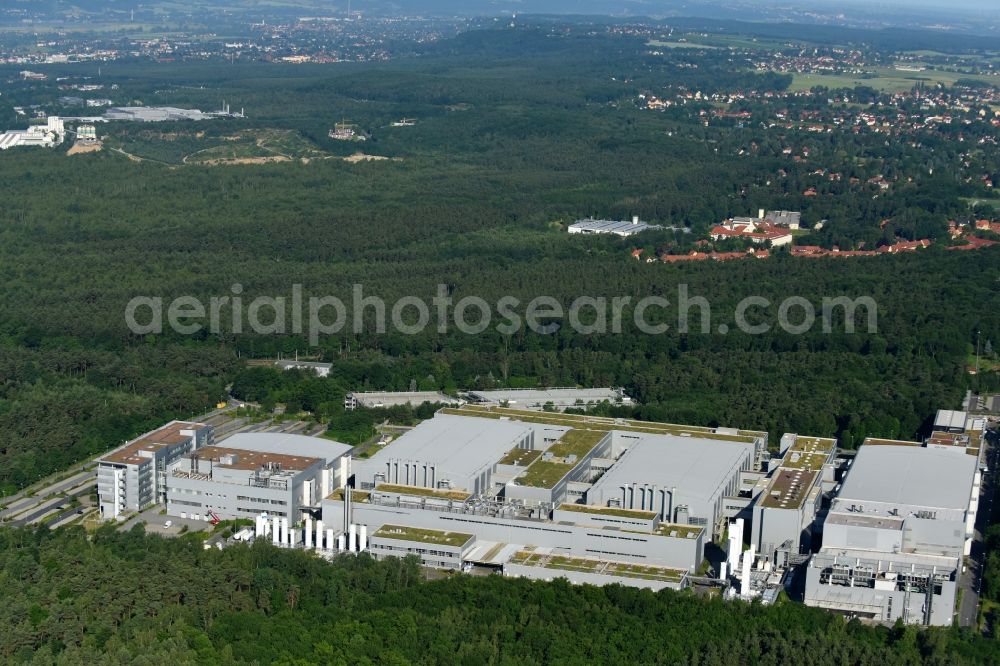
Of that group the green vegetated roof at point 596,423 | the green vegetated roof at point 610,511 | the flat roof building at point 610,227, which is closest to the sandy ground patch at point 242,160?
the flat roof building at point 610,227

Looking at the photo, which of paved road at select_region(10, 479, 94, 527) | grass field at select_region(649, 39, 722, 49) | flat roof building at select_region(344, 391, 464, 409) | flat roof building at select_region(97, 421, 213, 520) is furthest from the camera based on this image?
grass field at select_region(649, 39, 722, 49)

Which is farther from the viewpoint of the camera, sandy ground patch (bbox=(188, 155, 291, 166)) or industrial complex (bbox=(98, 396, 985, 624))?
sandy ground patch (bbox=(188, 155, 291, 166))

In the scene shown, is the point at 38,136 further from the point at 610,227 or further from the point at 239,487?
the point at 239,487

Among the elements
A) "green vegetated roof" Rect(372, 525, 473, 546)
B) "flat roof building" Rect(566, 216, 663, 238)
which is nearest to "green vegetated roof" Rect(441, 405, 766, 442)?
"green vegetated roof" Rect(372, 525, 473, 546)

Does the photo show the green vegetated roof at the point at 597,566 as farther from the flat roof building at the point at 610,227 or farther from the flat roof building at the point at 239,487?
the flat roof building at the point at 610,227

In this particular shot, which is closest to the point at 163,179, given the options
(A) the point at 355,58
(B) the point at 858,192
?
(B) the point at 858,192

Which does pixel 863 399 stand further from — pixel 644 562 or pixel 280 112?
pixel 280 112

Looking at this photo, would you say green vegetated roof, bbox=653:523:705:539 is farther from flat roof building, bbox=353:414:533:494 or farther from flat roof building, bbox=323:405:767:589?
flat roof building, bbox=353:414:533:494
